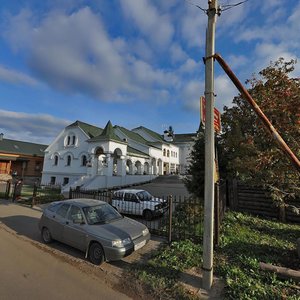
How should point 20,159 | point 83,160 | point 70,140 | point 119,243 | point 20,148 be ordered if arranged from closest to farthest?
point 119,243 < point 83,160 < point 70,140 < point 20,159 < point 20,148

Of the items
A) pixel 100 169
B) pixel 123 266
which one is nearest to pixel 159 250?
pixel 123 266

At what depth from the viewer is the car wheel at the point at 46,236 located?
24.4 ft

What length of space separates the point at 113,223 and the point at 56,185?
72.2 feet

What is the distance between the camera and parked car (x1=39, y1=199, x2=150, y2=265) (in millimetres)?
5727

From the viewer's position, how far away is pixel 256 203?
11336 millimetres

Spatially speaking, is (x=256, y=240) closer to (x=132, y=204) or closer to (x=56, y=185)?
(x=132, y=204)

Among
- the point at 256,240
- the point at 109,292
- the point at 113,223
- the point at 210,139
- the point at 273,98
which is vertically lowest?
the point at 109,292

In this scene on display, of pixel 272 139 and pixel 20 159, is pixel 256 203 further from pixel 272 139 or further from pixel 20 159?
pixel 20 159

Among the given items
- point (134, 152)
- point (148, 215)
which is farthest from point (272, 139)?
point (134, 152)

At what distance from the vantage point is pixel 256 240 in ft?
24.0

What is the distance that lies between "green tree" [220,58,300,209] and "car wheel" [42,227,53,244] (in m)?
8.18

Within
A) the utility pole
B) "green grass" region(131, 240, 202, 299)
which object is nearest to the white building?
"green grass" region(131, 240, 202, 299)

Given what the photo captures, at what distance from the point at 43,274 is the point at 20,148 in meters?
43.5

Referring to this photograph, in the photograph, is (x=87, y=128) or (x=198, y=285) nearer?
(x=198, y=285)
